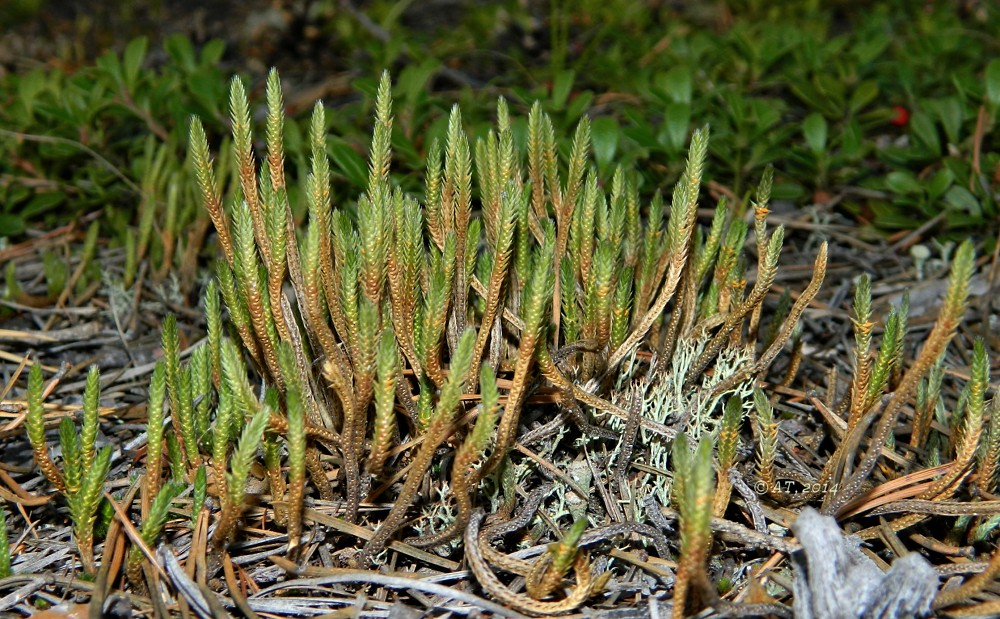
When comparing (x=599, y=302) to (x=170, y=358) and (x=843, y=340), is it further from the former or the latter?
(x=843, y=340)

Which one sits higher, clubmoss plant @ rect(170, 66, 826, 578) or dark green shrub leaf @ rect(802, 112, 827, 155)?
dark green shrub leaf @ rect(802, 112, 827, 155)

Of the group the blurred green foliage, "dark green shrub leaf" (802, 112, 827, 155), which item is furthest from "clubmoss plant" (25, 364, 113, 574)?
"dark green shrub leaf" (802, 112, 827, 155)

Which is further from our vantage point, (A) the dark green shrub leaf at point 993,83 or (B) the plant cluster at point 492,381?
(A) the dark green shrub leaf at point 993,83

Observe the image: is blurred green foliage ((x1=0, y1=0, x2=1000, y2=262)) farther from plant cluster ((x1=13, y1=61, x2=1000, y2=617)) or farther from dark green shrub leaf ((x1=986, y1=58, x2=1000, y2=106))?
plant cluster ((x1=13, y1=61, x2=1000, y2=617))

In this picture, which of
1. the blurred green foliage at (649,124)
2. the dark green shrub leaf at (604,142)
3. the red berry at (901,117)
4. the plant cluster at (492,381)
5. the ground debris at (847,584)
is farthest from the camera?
Answer: the red berry at (901,117)

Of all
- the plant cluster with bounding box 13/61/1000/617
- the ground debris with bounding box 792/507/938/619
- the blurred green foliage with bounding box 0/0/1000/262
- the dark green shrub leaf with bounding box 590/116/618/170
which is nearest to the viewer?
the ground debris with bounding box 792/507/938/619

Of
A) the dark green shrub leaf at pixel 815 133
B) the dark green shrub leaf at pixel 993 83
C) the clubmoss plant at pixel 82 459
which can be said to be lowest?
the clubmoss plant at pixel 82 459

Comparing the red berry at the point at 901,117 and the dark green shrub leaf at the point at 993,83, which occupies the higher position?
the dark green shrub leaf at the point at 993,83

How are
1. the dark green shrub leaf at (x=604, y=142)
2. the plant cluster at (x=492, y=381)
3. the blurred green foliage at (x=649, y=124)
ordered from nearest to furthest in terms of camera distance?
1. the plant cluster at (x=492, y=381)
2. the dark green shrub leaf at (x=604, y=142)
3. the blurred green foliage at (x=649, y=124)

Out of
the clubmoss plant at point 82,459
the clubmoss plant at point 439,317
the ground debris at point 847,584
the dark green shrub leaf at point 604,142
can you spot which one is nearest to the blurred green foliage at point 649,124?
the dark green shrub leaf at point 604,142

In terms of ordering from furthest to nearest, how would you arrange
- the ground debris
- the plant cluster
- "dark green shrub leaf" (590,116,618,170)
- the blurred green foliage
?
the blurred green foliage, "dark green shrub leaf" (590,116,618,170), the plant cluster, the ground debris

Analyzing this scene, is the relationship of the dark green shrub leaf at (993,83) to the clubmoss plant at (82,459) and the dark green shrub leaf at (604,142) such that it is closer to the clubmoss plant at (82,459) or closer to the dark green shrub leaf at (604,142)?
the dark green shrub leaf at (604,142)
